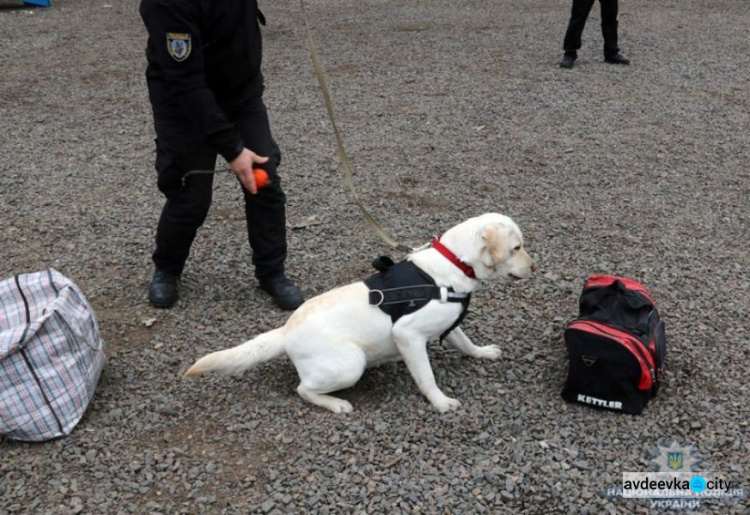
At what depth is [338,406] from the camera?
3201 millimetres

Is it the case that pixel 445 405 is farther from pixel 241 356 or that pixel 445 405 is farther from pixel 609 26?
pixel 609 26

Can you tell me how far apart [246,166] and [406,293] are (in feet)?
3.26

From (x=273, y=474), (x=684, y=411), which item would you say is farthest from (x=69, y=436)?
(x=684, y=411)

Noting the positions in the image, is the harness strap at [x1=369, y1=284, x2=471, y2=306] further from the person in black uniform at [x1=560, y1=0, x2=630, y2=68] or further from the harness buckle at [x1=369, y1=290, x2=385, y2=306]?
the person in black uniform at [x1=560, y1=0, x2=630, y2=68]

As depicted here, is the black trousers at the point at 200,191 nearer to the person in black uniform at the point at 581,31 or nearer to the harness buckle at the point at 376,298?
the harness buckle at the point at 376,298

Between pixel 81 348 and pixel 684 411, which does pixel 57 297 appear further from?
pixel 684 411

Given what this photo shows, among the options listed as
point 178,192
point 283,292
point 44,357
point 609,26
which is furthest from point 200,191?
point 609,26

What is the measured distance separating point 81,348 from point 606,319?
7.95ft

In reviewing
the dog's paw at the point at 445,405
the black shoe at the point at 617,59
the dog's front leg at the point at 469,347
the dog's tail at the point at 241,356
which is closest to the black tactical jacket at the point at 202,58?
the dog's tail at the point at 241,356

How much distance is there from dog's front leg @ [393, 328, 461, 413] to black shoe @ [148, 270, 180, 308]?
5.40 ft

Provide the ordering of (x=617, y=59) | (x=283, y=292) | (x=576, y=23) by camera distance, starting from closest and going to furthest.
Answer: (x=283, y=292)
(x=576, y=23)
(x=617, y=59)

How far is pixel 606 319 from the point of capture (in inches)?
129

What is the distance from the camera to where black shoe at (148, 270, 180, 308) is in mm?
4117

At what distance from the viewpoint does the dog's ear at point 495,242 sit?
10.1 feet
